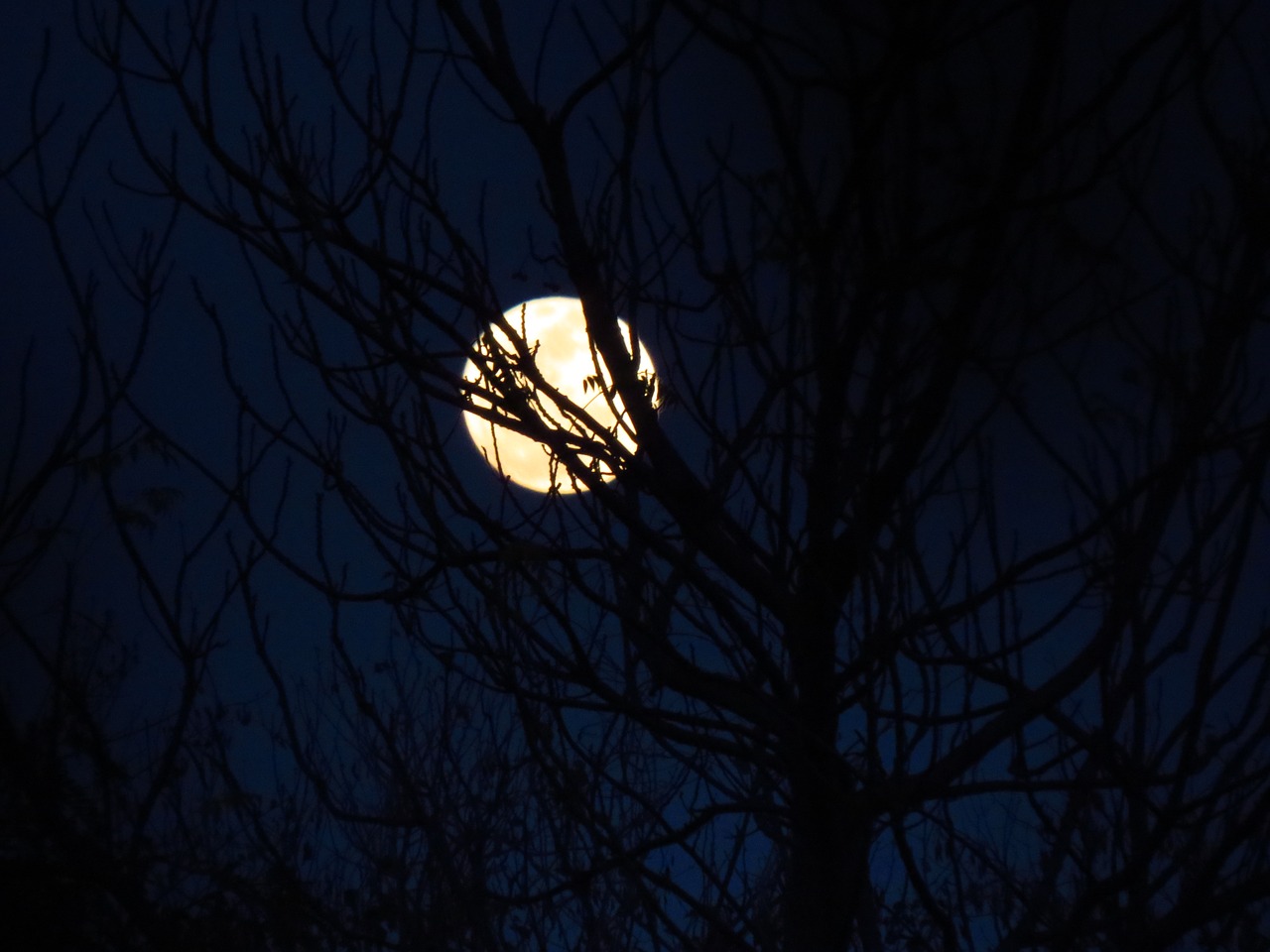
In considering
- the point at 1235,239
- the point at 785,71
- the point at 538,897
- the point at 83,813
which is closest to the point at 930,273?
the point at 785,71

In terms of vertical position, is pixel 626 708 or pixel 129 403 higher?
pixel 129 403

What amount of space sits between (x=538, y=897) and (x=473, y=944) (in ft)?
4.20

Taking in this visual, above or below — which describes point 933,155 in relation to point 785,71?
above

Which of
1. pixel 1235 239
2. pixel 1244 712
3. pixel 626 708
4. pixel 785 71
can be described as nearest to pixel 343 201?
pixel 785 71

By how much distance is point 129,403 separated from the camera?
2.63 metres

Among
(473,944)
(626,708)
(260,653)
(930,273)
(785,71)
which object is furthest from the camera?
(473,944)

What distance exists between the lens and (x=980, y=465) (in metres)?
2.73

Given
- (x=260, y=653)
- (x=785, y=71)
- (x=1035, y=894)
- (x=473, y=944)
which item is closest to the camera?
(x=785, y=71)

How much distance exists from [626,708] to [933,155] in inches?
44.9

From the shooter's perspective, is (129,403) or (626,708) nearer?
(626,708)

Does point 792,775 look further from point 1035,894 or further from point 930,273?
point 930,273

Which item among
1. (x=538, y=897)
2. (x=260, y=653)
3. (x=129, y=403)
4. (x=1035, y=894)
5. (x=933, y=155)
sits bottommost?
(x=538, y=897)

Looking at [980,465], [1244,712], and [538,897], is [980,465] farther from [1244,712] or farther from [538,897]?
[538,897]

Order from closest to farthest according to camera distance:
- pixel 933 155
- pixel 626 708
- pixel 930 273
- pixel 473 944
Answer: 1. pixel 930 273
2. pixel 626 708
3. pixel 933 155
4. pixel 473 944
